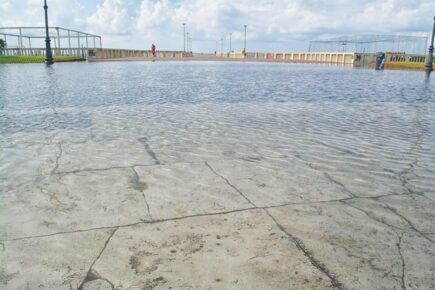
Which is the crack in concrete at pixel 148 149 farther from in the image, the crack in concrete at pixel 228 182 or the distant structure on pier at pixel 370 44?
the distant structure on pier at pixel 370 44

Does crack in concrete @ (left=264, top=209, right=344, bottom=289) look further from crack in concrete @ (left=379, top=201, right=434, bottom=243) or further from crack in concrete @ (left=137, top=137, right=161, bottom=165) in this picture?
crack in concrete @ (left=137, top=137, right=161, bottom=165)

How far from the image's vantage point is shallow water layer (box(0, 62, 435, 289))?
2.53 metres

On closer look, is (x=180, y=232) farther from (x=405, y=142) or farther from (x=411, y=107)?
(x=411, y=107)

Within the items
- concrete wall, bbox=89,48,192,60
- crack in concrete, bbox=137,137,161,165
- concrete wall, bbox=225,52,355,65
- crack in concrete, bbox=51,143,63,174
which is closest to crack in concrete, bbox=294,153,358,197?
crack in concrete, bbox=137,137,161,165

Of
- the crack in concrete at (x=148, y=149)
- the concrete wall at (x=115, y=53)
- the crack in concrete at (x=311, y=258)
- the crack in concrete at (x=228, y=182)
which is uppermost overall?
the concrete wall at (x=115, y=53)

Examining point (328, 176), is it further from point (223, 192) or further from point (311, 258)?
point (311, 258)

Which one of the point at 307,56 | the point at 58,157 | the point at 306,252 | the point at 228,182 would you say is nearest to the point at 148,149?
the point at 58,157

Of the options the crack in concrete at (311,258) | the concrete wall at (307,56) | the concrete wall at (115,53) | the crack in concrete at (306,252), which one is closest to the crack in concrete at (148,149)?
the crack in concrete at (306,252)

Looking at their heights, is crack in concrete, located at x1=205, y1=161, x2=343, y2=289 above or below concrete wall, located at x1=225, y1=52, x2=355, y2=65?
below

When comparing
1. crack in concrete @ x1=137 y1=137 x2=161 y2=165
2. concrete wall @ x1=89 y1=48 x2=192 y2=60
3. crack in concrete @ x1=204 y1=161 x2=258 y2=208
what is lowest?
crack in concrete @ x1=204 y1=161 x2=258 y2=208

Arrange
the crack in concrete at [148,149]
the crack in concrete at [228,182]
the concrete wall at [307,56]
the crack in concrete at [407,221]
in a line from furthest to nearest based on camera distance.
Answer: the concrete wall at [307,56] < the crack in concrete at [148,149] < the crack in concrete at [228,182] < the crack in concrete at [407,221]

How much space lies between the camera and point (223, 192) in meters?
3.86

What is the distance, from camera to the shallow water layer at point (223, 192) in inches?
99.6

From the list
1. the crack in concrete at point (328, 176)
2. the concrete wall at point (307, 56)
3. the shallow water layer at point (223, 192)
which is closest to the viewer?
the shallow water layer at point (223, 192)
